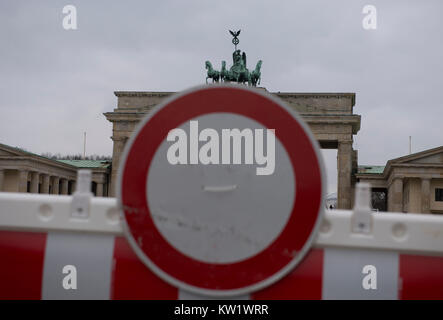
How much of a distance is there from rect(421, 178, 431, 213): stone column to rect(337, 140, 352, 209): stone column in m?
7.16

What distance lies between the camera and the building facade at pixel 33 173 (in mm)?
55375

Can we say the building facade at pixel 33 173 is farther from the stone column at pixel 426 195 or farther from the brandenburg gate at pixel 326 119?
the stone column at pixel 426 195

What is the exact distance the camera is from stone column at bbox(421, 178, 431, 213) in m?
52.9

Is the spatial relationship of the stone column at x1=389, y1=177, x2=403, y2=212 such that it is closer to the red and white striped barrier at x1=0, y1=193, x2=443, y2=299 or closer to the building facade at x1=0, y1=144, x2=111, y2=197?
the building facade at x1=0, y1=144, x2=111, y2=197

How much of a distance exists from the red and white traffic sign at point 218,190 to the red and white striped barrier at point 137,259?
0.27 feet

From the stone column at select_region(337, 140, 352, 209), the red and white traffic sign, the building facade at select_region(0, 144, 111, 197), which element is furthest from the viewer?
the stone column at select_region(337, 140, 352, 209)

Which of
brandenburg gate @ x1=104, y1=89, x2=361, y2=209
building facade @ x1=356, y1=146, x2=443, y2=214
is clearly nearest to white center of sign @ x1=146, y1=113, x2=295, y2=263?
building facade @ x1=356, y1=146, x2=443, y2=214

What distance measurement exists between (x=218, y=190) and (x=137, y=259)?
1.14 ft

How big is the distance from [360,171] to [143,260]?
66713 millimetres

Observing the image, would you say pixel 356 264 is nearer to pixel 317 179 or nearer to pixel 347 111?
pixel 317 179

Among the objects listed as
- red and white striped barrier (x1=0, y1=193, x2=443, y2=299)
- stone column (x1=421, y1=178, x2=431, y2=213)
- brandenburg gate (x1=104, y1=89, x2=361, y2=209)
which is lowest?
red and white striped barrier (x1=0, y1=193, x2=443, y2=299)

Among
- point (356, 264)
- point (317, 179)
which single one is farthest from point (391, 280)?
point (317, 179)
